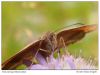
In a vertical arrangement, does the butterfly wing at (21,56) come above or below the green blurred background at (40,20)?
below

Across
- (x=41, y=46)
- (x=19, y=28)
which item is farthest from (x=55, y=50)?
(x=19, y=28)

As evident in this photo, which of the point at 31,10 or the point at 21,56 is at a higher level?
the point at 31,10

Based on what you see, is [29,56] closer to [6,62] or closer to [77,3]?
[6,62]

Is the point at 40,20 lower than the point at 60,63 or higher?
higher

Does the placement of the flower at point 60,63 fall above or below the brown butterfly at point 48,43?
below
